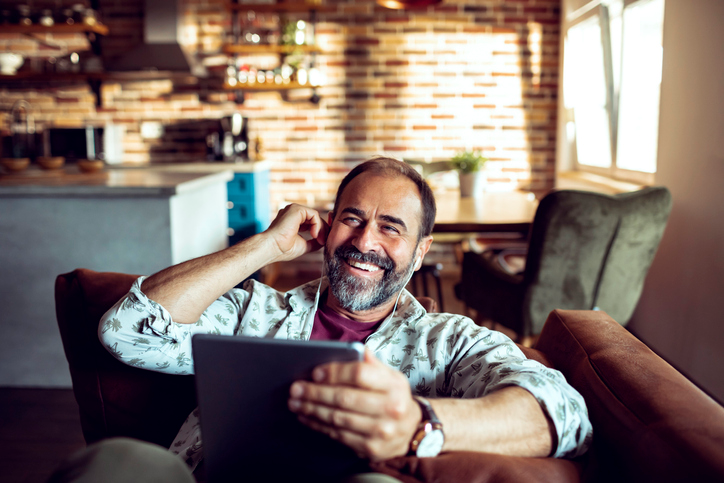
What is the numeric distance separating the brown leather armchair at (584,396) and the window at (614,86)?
2226 millimetres

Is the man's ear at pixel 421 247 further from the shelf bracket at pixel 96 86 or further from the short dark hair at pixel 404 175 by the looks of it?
the shelf bracket at pixel 96 86

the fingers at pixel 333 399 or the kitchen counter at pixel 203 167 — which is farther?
the kitchen counter at pixel 203 167

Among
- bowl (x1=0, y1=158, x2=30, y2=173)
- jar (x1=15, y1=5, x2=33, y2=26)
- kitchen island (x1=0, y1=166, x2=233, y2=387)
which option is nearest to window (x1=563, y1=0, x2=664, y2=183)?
kitchen island (x1=0, y1=166, x2=233, y2=387)

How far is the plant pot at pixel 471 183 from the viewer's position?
328cm

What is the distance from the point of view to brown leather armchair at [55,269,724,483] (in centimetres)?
82

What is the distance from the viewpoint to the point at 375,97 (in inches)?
183

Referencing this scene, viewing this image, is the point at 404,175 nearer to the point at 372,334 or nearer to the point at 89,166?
A: the point at 372,334

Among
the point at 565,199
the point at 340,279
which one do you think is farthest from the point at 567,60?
the point at 340,279

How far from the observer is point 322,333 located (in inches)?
53.2

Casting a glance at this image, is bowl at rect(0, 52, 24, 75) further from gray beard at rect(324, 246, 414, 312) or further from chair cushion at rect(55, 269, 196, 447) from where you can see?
gray beard at rect(324, 246, 414, 312)

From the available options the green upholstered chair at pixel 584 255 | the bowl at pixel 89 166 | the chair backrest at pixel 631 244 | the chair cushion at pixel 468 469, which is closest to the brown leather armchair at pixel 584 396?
the chair cushion at pixel 468 469

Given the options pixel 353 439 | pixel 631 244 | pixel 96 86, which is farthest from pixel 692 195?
pixel 96 86

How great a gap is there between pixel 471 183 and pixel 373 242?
210 centimetres

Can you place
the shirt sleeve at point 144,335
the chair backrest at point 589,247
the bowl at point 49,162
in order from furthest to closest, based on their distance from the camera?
the bowl at point 49,162, the chair backrest at point 589,247, the shirt sleeve at point 144,335
